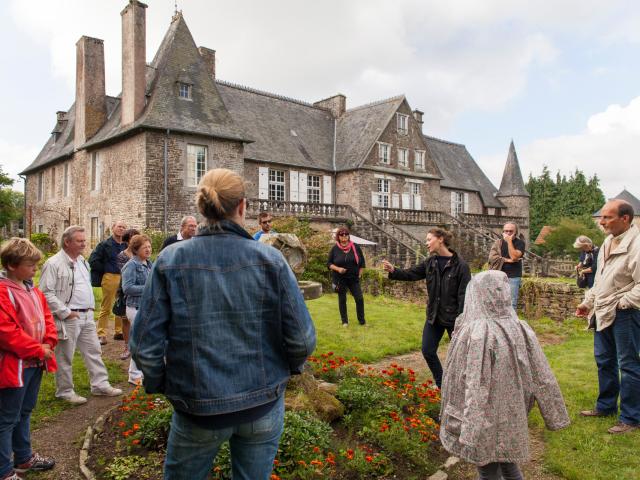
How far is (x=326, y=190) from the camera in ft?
91.1

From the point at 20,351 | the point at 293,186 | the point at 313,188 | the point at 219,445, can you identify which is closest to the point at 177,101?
the point at 293,186

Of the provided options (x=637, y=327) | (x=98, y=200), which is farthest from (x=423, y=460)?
(x=98, y=200)

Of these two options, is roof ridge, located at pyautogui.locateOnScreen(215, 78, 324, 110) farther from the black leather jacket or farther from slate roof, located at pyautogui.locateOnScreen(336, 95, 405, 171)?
the black leather jacket

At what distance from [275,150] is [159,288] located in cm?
2408

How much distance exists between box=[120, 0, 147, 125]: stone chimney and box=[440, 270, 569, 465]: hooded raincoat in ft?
65.3

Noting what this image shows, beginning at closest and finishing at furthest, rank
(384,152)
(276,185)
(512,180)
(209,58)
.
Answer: (209,58), (276,185), (384,152), (512,180)

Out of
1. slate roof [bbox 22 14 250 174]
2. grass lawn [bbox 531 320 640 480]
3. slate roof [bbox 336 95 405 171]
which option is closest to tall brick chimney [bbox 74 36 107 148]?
slate roof [bbox 22 14 250 174]

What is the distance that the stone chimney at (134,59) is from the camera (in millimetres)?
19922

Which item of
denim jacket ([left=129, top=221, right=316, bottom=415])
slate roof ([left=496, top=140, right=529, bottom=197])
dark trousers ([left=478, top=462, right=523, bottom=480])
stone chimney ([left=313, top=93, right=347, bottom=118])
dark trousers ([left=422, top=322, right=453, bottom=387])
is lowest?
dark trousers ([left=478, top=462, right=523, bottom=480])

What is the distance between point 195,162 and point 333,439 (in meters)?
18.0

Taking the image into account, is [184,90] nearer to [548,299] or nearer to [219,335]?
[548,299]

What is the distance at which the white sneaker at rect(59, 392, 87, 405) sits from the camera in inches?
211

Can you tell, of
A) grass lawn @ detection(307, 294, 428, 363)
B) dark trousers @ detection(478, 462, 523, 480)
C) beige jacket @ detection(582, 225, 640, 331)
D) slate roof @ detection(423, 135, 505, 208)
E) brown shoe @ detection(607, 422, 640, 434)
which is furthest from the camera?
slate roof @ detection(423, 135, 505, 208)

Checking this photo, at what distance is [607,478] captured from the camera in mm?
3926
